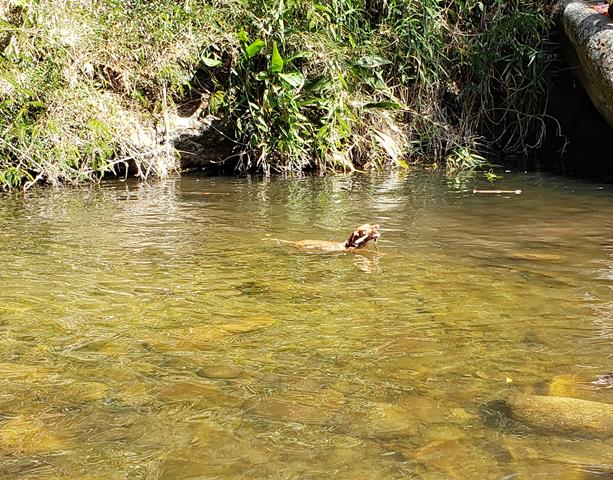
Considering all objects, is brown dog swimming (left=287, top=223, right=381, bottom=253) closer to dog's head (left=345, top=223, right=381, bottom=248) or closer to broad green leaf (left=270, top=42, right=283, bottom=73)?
dog's head (left=345, top=223, right=381, bottom=248)

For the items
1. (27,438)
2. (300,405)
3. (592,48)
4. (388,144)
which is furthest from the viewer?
(388,144)

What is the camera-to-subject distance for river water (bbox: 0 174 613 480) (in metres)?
1.27

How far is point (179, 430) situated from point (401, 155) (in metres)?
6.75

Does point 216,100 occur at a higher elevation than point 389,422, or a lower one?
higher

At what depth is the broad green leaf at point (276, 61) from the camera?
6.73 metres

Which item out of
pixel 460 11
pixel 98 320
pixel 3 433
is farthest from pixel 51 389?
pixel 460 11

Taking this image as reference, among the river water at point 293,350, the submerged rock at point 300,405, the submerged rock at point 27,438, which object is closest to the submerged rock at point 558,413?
the river water at point 293,350

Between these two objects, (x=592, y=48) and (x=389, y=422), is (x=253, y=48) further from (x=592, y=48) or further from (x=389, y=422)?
(x=389, y=422)

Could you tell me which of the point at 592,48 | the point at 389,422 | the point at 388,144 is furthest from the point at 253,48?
the point at 389,422

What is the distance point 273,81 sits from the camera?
22.7ft

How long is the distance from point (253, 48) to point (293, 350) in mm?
5536

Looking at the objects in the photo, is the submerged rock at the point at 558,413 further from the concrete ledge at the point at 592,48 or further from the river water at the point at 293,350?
the concrete ledge at the point at 592,48

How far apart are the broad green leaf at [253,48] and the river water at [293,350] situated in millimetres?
3575

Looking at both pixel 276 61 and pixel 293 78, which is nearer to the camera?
pixel 276 61
